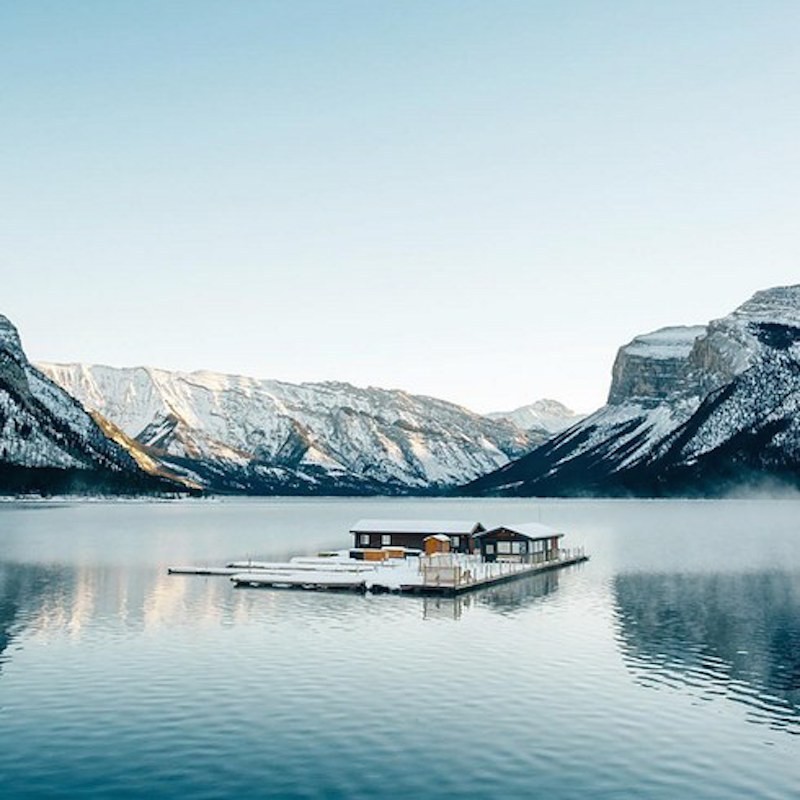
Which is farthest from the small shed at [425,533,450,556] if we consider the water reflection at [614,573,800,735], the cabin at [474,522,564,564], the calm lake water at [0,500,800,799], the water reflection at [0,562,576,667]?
the calm lake water at [0,500,800,799]

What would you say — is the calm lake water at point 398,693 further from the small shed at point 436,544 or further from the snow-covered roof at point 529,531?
the snow-covered roof at point 529,531

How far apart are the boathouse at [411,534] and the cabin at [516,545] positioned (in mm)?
2593

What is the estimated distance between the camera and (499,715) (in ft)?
163

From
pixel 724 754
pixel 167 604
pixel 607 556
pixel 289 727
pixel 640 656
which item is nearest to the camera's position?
pixel 724 754

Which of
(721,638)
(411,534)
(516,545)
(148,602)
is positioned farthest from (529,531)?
(721,638)

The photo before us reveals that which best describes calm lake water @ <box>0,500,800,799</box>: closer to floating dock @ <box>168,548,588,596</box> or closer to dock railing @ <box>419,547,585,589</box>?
floating dock @ <box>168,548,588,596</box>

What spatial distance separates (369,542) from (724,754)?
3984 inches

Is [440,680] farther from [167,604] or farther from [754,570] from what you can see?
[754,570]

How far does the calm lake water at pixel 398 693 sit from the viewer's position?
1571 inches

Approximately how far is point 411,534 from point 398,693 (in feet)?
295

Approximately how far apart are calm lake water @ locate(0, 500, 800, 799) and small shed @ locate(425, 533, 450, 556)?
106ft

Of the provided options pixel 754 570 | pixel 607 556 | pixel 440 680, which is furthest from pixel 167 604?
pixel 607 556

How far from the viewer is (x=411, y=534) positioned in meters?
144

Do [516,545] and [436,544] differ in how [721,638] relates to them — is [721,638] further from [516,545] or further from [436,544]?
[516,545]
